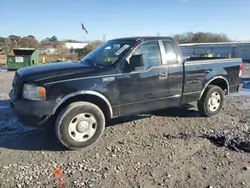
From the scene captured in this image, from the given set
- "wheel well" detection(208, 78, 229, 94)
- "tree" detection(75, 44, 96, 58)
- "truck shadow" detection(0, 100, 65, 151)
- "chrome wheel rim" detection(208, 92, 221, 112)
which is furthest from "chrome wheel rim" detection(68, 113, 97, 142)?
"tree" detection(75, 44, 96, 58)

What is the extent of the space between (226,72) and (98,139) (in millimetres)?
3649

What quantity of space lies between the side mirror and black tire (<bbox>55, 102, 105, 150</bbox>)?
1039 millimetres

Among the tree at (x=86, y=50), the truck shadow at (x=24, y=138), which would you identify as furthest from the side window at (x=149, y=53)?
the tree at (x=86, y=50)

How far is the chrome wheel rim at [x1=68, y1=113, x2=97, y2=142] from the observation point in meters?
4.03

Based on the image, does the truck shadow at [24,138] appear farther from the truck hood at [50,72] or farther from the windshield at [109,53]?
the windshield at [109,53]

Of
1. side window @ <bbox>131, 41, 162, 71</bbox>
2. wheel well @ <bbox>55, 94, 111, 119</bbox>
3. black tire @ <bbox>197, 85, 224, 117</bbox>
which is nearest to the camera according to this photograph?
wheel well @ <bbox>55, 94, 111, 119</bbox>

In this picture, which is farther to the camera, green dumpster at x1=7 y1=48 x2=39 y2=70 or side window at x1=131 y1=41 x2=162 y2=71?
green dumpster at x1=7 y1=48 x2=39 y2=70

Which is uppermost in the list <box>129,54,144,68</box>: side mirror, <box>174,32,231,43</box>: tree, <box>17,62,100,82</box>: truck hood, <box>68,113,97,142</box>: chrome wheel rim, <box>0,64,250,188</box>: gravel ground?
<box>174,32,231,43</box>: tree

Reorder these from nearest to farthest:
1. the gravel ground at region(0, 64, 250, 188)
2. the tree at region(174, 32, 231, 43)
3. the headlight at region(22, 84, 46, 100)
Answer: the gravel ground at region(0, 64, 250, 188) < the headlight at region(22, 84, 46, 100) < the tree at region(174, 32, 231, 43)

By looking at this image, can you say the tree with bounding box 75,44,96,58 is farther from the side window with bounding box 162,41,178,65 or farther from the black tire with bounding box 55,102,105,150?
the black tire with bounding box 55,102,105,150

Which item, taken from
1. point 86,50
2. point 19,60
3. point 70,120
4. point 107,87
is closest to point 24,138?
point 70,120

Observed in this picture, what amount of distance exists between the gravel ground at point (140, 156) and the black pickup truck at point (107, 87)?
1.41 ft

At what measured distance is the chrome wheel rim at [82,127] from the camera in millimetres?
4030

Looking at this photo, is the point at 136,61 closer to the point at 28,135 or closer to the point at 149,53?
the point at 149,53
